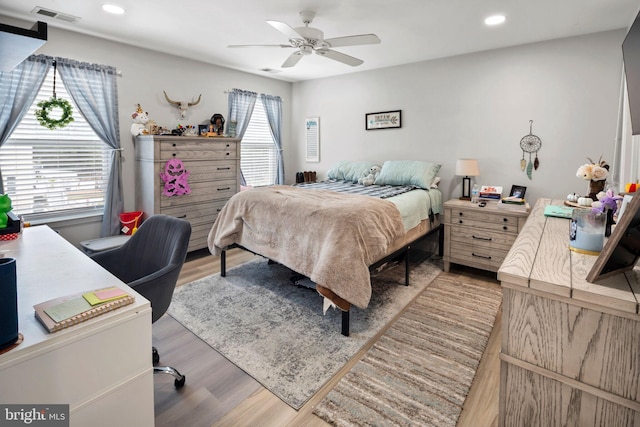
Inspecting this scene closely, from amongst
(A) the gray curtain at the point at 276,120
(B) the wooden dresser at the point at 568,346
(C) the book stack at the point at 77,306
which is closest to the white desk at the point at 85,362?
(C) the book stack at the point at 77,306

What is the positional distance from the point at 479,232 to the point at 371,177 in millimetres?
1557

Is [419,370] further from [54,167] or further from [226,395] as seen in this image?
[54,167]

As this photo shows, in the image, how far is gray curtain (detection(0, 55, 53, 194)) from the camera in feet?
9.94

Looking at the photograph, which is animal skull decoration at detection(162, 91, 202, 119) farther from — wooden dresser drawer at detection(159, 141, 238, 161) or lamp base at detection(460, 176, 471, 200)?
lamp base at detection(460, 176, 471, 200)

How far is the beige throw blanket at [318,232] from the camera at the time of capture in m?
2.42

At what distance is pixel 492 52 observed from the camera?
3.85 meters

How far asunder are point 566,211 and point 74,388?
2.63 metres

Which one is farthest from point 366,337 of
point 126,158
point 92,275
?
point 126,158

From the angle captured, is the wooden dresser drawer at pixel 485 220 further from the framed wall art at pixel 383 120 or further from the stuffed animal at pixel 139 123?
the stuffed animal at pixel 139 123

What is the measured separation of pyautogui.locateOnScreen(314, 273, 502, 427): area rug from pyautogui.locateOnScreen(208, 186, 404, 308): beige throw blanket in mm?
419

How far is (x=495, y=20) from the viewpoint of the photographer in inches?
118

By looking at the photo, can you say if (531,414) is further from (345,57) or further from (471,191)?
(471,191)

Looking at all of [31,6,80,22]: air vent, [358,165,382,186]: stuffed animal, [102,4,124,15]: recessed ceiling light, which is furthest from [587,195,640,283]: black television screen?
[31,6,80,22]: air vent

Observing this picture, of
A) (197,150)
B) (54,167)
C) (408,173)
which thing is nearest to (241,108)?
(197,150)
